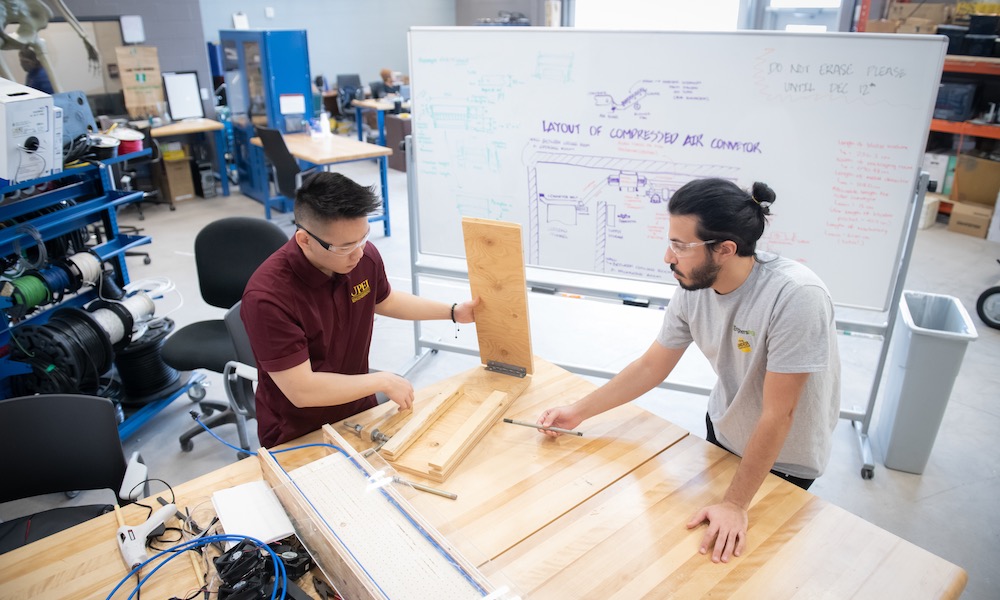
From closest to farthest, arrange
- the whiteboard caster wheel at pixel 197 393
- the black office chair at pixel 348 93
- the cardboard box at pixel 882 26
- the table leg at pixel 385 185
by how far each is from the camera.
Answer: the whiteboard caster wheel at pixel 197 393 → the table leg at pixel 385 185 → the cardboard box at pixel 882 26 → the black office chair at pixel 348 93

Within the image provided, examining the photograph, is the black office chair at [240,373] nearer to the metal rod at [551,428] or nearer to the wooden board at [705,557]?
the metal rod at [551,428]

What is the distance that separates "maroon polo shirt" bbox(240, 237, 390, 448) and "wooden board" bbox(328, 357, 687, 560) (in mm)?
189

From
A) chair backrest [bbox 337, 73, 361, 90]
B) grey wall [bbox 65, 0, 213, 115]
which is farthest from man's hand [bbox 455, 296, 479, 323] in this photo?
chair backrest [bbox 337, 73, 361, 90]

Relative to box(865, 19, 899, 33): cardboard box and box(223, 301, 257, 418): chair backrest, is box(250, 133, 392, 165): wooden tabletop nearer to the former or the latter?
box(223, 301, 257, 418): chair backrest

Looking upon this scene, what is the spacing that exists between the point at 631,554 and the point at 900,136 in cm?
207

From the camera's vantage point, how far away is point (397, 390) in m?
1.83

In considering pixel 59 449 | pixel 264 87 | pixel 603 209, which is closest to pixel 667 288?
pixel 603 209

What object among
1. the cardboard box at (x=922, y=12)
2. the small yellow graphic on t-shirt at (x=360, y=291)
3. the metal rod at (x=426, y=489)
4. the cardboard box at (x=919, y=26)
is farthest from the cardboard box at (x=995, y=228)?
the metal rod at (x=426, y=489)

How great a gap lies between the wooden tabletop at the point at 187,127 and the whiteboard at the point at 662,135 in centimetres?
451

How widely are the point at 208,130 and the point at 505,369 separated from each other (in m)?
6.10

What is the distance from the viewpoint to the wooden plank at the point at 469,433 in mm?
1636

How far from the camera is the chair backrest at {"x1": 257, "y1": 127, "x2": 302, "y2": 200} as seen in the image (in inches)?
217

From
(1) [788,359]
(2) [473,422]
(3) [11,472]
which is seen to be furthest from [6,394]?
(1) [788,359]

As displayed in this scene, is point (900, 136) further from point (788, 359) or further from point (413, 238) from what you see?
point (413, 238)
